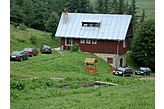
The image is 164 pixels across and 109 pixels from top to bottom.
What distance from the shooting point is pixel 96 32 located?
1049 cm

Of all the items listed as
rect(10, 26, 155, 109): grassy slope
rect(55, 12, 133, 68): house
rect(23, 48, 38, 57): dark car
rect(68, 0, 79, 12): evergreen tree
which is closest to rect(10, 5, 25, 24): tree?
rect(10, 26, 155, 109): grassy slope

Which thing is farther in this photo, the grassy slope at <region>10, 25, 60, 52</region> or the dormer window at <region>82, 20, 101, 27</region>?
the dormer window at <region>82, 20, 101, 27</region>

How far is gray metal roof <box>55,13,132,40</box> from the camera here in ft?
30.9

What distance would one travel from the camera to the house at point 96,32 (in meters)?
9.23

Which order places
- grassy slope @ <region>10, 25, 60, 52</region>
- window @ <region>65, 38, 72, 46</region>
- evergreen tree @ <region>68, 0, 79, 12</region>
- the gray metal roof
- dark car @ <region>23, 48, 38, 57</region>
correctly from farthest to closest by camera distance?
1. evergreen tree @ <region>68, 0, 79, 12</region>
2. window @ <region>65, 38, 72, 46</region>
3. the gray metal roof
4. dark car @ <region>23, 48, 38, 57</region>
5. grassy slope @ <region>10, 25, 60, 52</region>

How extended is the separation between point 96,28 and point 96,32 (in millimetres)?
259

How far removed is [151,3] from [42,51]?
260 inches

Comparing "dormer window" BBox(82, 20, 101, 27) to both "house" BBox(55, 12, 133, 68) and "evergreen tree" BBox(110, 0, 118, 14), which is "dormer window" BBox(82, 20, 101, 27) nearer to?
"house" BBox(55, 12, 133, 68)

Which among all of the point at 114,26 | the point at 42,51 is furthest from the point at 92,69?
the point at 114,26

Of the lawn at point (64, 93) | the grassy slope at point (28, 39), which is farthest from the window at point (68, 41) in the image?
the lawn at point (64, 93)

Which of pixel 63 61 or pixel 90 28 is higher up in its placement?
pixel 90 28

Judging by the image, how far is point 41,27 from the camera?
10586 millimetres
